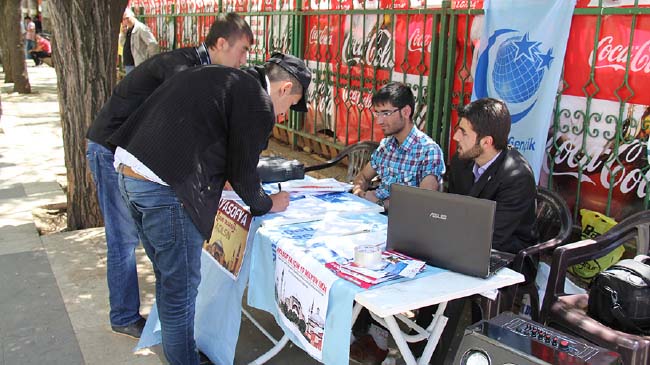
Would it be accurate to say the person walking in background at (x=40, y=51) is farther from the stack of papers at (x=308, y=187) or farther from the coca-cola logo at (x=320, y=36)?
the stack of papers at (x=308, y=187)

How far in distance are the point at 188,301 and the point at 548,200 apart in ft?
6.52

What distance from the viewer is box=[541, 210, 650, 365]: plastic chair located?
7.60ft

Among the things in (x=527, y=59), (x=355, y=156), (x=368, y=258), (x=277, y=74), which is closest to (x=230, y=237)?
(x=277, y=74)

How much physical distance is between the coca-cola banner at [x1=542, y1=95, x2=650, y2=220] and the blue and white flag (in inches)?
5.8

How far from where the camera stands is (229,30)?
3230mm

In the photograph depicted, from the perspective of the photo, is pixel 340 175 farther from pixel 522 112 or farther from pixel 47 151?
pixel 47 151

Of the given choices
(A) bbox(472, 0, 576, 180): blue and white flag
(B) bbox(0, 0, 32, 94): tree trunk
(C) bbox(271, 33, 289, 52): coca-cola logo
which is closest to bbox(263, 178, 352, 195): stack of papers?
(A) bbox(472, 0, 576, 180): blue and white flag

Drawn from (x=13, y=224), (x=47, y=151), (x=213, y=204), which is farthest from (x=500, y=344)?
(x=47, y=151)

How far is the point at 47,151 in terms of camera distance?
8383 millimetres

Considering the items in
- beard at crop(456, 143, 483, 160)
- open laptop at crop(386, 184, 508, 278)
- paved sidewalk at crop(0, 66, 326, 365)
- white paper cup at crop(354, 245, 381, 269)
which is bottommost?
paved sidewalk at crop(0, 66, 326, 365)

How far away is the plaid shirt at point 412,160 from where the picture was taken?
11.7ft

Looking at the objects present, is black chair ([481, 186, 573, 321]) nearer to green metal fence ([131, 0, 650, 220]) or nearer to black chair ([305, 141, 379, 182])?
green metal fence ([131, 0, 650, 220])

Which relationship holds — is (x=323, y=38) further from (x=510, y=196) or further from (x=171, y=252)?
(x=171, y=252)

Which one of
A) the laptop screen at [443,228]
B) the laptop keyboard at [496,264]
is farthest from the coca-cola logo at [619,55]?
the laptop screen at [443,228]
